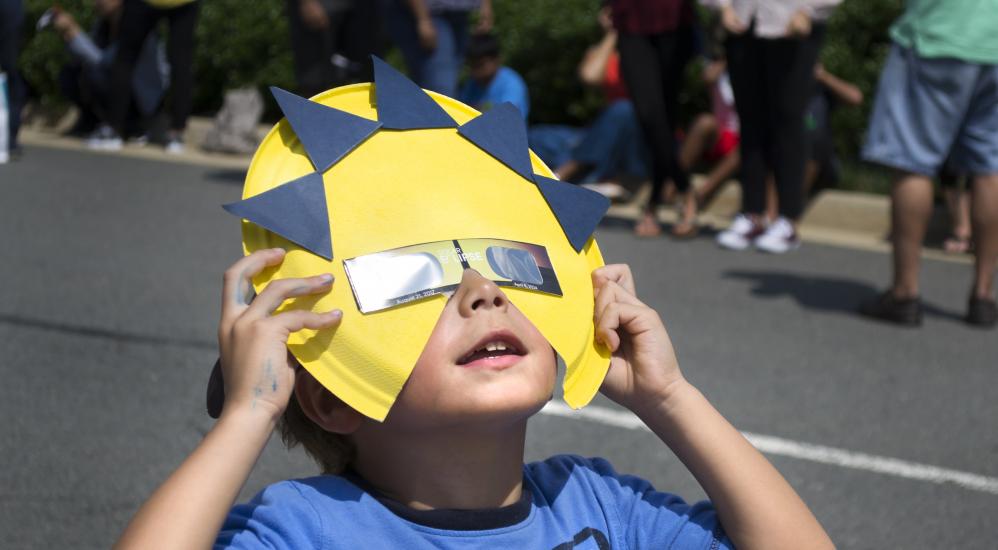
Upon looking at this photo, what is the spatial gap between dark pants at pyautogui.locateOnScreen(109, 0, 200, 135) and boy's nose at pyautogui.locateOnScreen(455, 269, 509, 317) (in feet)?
29.2

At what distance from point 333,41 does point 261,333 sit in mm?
6972

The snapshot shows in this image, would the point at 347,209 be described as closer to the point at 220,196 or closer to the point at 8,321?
the point at 8,321

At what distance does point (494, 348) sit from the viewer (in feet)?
6.10

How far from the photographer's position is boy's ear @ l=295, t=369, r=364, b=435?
1.96m

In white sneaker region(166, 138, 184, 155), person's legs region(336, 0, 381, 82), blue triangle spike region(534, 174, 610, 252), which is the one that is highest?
blue triangle spike region(534, 174, 610, 252)

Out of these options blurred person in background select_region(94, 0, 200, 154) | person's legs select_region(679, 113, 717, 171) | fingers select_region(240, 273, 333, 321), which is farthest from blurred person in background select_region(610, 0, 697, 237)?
fingers select_region(240, 273, 333, 321)

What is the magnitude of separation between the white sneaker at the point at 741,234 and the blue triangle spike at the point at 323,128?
565 cm

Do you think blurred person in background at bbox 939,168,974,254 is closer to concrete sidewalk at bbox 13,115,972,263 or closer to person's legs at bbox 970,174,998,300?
concrete sidewalk at bbox 13,115,972,263

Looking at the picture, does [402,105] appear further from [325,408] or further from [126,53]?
[126,53]

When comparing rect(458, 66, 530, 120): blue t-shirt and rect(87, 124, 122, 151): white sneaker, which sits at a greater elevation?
rect(458, 66, 530, 120): blue t-shirt

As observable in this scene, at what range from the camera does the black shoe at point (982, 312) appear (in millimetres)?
5812

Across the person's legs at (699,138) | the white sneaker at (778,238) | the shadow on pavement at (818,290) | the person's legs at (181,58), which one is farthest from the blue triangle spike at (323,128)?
the person's legs at (181,58)

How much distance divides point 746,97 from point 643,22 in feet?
2.50

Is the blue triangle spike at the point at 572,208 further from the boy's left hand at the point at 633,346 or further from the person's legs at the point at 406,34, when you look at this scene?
the person's legs at the point at 406,34
